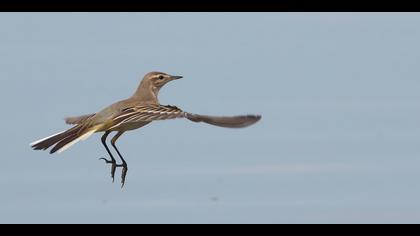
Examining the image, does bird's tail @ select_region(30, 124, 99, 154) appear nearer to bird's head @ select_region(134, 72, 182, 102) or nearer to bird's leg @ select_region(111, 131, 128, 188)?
bird's leg @ select_region(111, 131, 128, 188)

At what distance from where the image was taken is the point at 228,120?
1417 centimetres

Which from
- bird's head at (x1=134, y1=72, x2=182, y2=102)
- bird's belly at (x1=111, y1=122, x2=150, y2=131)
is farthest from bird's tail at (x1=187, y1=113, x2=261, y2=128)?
bird's head at (x1=134, y1=72, x2=182, y2=102)

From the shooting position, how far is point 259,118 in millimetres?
14047

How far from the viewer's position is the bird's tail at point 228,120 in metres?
14.0

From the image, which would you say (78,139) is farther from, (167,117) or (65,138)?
(167,117)

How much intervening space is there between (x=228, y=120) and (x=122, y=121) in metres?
1.59

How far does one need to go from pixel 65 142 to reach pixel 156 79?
264cm

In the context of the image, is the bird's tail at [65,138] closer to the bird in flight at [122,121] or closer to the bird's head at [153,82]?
the bird in flight at [122,121]

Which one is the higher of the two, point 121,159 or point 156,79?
point 156,79

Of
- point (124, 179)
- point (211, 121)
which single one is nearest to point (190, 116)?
point (211, 121)

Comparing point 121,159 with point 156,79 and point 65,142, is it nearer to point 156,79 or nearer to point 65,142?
point 65,142

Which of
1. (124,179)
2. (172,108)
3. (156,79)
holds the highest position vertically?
(156,79)

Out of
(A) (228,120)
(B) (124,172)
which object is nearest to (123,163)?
(B) (124,172)

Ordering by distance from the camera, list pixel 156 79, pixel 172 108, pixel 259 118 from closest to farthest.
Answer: pixel 259 118 → pixel 172 108 → pixel 156 79
